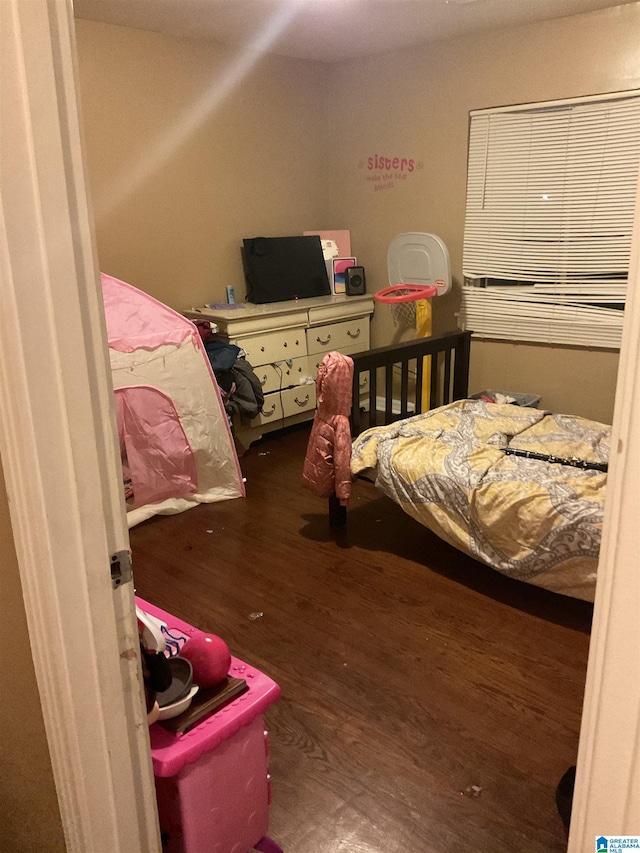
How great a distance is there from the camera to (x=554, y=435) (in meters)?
2.91

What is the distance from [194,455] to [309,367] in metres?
1.28

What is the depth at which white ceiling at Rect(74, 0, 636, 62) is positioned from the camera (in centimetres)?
315

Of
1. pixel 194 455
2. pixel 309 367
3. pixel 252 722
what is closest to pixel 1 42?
pixel 252 722

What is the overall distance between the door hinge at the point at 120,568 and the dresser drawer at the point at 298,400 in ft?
10.2

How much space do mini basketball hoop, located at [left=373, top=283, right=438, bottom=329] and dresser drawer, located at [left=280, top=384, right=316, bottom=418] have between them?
0.75 metres

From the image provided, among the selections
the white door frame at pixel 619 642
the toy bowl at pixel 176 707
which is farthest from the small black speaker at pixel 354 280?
the white door frame at pixel 619 642

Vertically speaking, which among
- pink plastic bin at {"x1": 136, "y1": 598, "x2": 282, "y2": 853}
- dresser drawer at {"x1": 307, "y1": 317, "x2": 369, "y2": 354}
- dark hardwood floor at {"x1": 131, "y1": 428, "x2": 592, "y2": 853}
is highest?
dresser drawer at {"x1": 307, "y1": 317, "x2": 369, "y2": 354}

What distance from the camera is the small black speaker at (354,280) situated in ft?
14.9

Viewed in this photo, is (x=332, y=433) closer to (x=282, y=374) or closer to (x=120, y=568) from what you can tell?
(x=282, y=374)

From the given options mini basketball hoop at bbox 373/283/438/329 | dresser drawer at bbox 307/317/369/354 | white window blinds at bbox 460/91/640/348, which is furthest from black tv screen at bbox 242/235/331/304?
white window blinds at bbox 460/91/640/348

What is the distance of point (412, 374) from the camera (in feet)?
14.1

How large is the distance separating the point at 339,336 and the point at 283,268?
59 centimetres

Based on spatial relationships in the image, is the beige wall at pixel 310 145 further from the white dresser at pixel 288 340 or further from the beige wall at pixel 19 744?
the beige wall at pixel 19 744

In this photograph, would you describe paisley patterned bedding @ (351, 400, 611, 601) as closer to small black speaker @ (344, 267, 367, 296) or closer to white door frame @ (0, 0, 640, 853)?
white door frame @ (0, 0, 640, 853)
